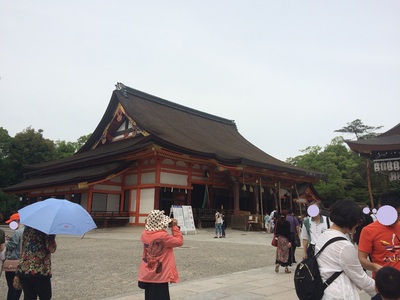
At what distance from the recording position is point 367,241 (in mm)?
2857

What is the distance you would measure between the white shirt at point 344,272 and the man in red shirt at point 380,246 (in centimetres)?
46

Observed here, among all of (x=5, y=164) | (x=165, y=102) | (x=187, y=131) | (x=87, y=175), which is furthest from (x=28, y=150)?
(x=187, y=131)

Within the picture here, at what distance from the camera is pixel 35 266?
3594 millimetres

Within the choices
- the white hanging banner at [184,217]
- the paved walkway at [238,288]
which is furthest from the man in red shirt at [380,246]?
the white hanging banner at [184,217]

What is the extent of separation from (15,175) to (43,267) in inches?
1237

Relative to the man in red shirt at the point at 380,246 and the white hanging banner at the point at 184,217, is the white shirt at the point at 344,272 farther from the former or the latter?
the white hanging banner at the point at 184,217

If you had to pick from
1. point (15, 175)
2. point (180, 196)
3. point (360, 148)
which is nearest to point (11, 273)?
point (360, 148)

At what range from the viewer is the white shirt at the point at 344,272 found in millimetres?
2334

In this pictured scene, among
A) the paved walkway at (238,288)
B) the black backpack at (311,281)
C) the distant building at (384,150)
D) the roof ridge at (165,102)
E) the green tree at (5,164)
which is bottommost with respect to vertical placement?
the paved walkway at (238,288)

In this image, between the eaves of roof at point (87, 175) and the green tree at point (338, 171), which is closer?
the eaves of roof at point (87, 175)

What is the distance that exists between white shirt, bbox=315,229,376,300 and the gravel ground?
4132 mm

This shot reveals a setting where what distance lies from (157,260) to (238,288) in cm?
281

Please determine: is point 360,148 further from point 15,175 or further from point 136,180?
point 15,175

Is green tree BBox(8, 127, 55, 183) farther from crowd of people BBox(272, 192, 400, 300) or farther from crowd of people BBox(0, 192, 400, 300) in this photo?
crowd of people BBox(272, 192, 400, 300)
